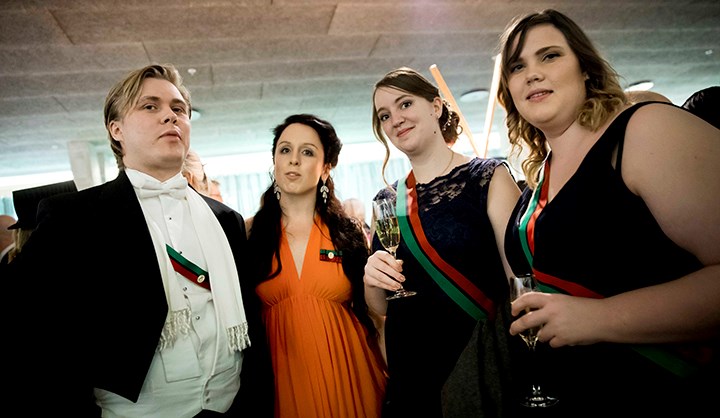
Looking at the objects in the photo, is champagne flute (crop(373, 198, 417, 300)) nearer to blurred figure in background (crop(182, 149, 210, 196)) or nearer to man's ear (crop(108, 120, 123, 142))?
man's ear (crop(108, 120, 123, 142))

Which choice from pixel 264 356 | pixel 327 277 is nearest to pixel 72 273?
pixel 264 356

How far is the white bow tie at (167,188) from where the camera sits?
145 centimetres

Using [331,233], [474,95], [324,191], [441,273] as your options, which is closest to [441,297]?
[441,273]

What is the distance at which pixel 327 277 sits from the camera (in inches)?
73.1

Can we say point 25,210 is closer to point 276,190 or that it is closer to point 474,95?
point 276,190

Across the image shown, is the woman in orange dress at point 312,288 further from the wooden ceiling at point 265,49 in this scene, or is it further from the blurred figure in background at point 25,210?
the wooden ceiling at point 265,49

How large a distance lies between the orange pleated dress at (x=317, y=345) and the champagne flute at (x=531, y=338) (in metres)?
0.84

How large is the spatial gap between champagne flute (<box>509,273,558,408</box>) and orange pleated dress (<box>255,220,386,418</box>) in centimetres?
84

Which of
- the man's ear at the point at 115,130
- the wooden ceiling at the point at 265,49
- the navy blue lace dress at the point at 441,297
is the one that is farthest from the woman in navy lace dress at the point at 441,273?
the wooden ceiling at the point at 265,49

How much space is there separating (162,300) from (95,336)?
0.66 feet

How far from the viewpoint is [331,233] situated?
2.03 m

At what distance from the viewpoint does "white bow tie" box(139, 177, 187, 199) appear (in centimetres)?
145

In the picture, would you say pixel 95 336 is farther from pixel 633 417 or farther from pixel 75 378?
pixel 633 417

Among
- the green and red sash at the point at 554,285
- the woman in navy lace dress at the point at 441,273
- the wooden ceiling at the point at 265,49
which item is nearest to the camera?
the green and red sash at the point at 554,285
